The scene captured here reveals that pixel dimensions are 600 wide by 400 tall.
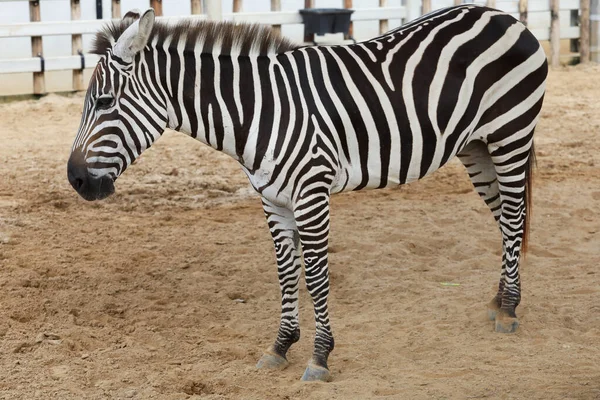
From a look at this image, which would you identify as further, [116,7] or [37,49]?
[116,7]

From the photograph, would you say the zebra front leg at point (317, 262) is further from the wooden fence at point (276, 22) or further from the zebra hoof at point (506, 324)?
the wooden fence at point (276, 22)

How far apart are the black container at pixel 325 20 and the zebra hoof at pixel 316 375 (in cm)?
972

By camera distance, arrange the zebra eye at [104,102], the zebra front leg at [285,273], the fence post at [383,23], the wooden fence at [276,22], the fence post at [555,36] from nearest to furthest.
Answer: the zebra eye at [104,102], the zebra front leg at [285,273], the wooden fence at [276,22], the fence post at [383,23], the fence post at [555,36]

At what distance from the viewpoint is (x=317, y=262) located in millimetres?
4719

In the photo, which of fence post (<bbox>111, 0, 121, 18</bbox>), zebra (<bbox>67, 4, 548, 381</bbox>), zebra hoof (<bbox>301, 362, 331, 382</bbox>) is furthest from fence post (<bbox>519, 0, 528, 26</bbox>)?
zebra hoof (<bbox>301, 362, 331, 382</bbox>)

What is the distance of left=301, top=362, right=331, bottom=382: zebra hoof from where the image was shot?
15.5 ft

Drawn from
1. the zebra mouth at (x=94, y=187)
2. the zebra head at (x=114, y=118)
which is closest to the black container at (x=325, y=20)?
the zebra head at (x=114, y=118)

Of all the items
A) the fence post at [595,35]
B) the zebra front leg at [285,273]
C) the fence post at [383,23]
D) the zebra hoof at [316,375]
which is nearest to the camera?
the zebra hoof at [316,375]

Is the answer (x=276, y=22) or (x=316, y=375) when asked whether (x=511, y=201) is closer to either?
(x=316, y=375)

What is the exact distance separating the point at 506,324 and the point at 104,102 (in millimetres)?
2785

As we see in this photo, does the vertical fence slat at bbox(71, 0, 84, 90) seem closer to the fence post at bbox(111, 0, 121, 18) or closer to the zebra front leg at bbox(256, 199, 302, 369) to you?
the fence post at bbox(111, 0, 121, 18)

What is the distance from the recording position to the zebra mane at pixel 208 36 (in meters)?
4.61

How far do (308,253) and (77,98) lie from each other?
8.93 m

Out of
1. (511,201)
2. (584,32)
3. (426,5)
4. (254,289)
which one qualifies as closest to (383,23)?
(426,5)
